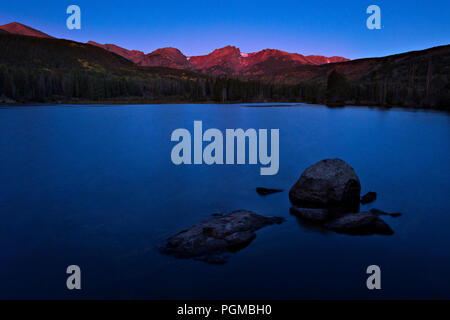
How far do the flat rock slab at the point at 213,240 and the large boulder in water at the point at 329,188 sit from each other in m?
3.83

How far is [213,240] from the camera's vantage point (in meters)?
11.7

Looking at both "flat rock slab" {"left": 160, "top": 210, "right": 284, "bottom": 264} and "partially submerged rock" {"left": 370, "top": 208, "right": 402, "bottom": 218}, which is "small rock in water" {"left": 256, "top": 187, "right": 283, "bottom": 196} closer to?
"partially submerged rock" {"left": 370, "top": 208, "right": 402, "bottom": 218}

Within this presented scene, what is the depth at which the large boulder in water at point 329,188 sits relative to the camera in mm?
15383

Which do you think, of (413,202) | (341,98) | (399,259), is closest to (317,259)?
(399,259)

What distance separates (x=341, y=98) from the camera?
147 meters

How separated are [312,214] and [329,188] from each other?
1.89 meters

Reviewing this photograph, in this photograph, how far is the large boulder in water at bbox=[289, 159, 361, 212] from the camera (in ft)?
50.5

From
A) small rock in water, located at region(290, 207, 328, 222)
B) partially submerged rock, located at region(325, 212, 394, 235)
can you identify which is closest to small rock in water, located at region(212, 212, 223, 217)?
small rock in water, located at region(290, 207, 328, 222)

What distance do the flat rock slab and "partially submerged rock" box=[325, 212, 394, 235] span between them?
126 inches

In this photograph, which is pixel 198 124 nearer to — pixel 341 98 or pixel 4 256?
pixel 4 256

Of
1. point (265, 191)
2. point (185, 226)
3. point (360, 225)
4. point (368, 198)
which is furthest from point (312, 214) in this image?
point (185, 226)

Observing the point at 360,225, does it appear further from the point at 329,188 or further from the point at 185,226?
the point at 185,226
